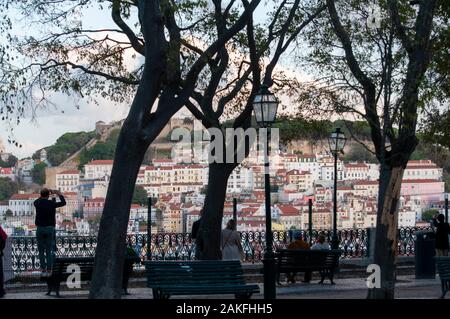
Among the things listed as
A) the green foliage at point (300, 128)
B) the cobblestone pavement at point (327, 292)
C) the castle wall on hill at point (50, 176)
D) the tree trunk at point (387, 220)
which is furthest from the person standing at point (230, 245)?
the castle wall on hill at point (50, 176)

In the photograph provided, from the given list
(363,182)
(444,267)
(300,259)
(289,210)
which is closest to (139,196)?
(289,210)

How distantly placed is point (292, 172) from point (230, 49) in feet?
66.2

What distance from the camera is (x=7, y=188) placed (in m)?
36.6

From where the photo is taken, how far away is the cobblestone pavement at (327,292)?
809 inches

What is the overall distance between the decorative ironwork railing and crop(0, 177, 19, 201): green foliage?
9.29 m

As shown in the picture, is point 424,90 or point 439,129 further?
point 439,129

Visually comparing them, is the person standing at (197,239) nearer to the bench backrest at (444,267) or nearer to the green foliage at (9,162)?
the bench backrest at (444,267)

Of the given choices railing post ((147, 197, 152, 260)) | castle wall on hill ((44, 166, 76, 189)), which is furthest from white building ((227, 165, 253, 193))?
railing post ((147, 197, 152, 260))

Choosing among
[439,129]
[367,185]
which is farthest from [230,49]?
[367,185]

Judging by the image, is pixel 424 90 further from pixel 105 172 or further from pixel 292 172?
pixel 292 172

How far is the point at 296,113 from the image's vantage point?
23188 millimetres

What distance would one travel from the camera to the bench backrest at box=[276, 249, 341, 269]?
22656 mm
